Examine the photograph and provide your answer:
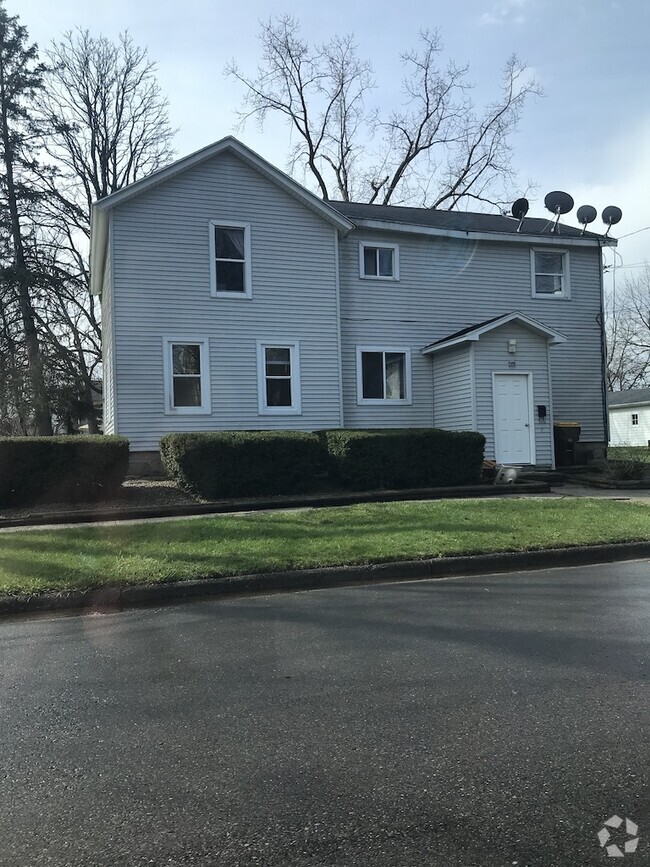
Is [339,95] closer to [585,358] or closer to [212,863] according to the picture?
[585,358]

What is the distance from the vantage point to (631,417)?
150 feet

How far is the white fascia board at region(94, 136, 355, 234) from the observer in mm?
16078

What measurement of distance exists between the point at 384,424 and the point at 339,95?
24.6m

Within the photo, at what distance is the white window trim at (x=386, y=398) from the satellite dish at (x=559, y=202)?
6765 mm

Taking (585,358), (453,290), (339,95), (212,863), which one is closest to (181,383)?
(453,290)

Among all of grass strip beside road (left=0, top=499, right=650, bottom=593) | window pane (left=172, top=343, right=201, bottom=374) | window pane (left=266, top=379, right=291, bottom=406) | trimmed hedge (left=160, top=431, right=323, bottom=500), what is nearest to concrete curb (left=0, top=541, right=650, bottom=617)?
grass strip beside road (left=0, top=499, right=650, bottom=593)

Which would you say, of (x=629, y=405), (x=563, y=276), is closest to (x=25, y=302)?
(x=563, y=276)

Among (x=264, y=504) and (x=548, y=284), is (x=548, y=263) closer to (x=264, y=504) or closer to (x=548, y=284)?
(x=548, y=284)

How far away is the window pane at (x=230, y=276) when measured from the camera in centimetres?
1722

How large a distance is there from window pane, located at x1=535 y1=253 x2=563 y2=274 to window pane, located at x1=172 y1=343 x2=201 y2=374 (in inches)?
422

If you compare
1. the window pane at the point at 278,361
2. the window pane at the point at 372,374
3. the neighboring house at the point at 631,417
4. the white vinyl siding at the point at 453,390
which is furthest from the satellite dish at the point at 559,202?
the neighboring house at the point at 631,417

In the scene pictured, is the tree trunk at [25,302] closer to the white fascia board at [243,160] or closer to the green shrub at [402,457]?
the white fascia board at [243,160]

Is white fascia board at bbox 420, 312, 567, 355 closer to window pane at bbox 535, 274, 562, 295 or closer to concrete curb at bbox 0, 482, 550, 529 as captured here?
window pane at bbox 535, 274, 562, 295

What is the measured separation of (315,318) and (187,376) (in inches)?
146
